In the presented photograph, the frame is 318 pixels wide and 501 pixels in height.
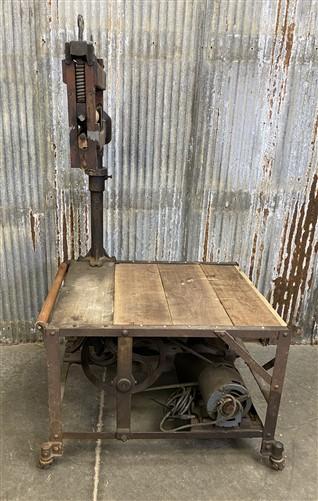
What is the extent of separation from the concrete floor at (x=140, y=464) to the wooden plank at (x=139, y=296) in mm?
676

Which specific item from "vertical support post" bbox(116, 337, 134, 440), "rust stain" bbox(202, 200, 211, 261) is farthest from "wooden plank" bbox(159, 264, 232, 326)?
"rust stain" bbox(202, 200, 211, 261)

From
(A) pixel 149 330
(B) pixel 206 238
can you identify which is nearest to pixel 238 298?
(A) pixel 149 330

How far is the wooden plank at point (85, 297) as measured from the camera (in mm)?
1682

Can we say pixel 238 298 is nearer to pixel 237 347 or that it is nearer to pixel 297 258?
pixel 237 347

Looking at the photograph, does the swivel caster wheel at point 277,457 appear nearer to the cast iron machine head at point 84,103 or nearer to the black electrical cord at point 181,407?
the black electrical cord at point 181,407

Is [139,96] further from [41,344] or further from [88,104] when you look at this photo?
[41,344]

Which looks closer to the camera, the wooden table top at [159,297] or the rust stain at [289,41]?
the wooden table top at [159,297]

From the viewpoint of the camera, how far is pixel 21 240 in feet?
8.39

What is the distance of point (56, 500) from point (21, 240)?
4.73 ft

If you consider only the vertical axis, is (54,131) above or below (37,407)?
above

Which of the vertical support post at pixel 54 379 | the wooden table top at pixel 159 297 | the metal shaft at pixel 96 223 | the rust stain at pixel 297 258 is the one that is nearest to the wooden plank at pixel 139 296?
the wooden table top at pixel 159 297

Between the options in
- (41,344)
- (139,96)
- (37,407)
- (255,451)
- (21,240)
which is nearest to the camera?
(255,451)

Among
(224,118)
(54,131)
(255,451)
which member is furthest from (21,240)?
(255,451)

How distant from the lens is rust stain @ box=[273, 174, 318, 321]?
263 cm
